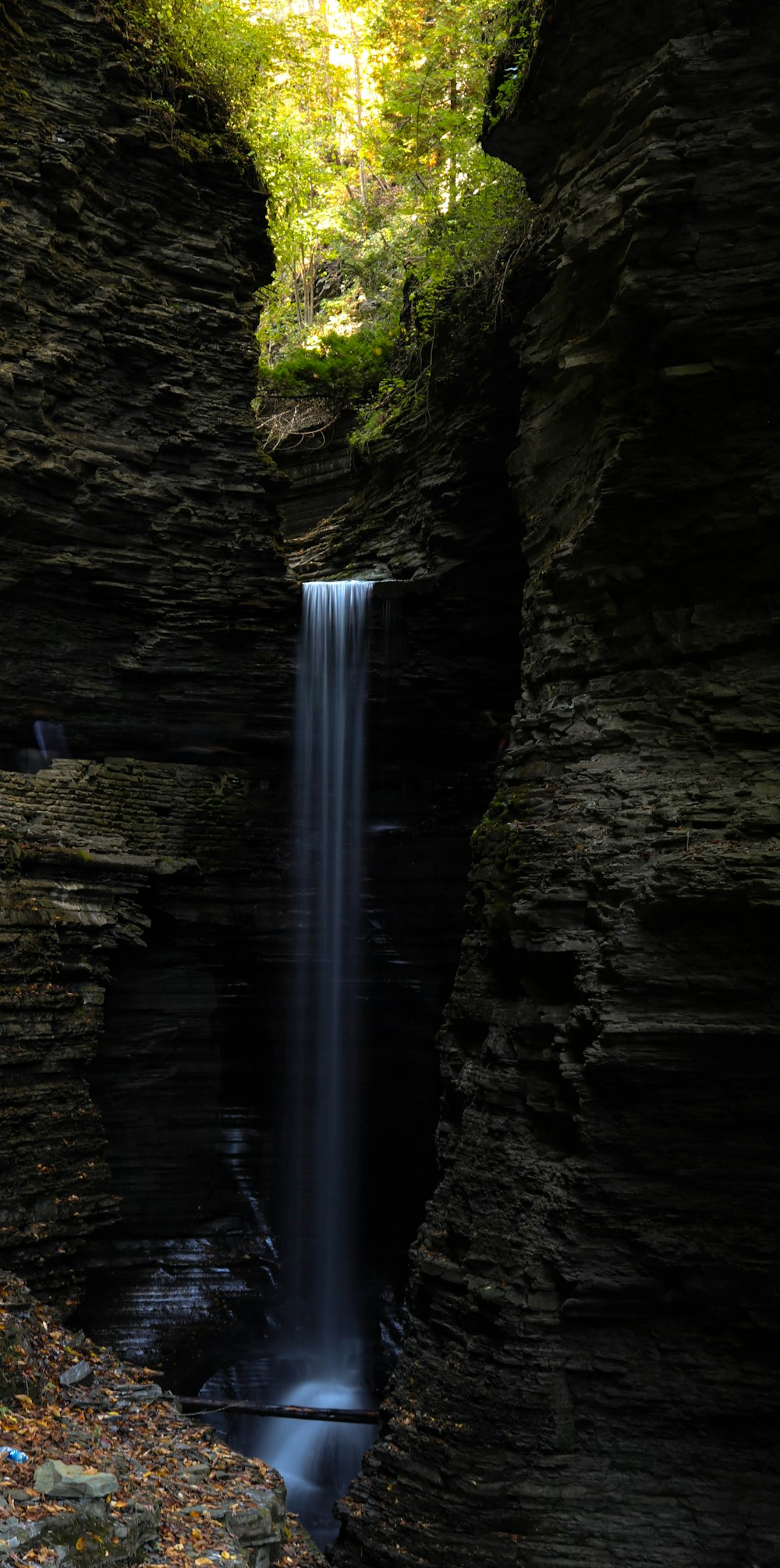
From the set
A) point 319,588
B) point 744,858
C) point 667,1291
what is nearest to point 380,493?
point 319,588

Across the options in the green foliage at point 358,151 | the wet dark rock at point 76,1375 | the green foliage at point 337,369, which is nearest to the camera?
the wet dark rock at point 76,1375

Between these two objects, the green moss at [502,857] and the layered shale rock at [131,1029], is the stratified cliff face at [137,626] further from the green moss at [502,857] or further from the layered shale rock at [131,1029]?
the green moss at [502,857]

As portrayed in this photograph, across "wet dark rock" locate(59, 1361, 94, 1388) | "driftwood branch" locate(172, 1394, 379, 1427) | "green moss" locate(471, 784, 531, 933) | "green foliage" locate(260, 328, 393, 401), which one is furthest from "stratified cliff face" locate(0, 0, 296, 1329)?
"green moss" locate(471, 784, 531, 933)

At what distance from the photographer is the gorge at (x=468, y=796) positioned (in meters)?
7.20

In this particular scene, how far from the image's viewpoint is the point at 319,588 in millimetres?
14047

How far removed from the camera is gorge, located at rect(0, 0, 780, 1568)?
23.6 feet

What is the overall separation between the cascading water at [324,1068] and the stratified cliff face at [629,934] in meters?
3.15

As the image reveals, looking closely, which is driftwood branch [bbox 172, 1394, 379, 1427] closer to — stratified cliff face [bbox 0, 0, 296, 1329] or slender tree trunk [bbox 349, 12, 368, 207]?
stratified cliff face [bbox 0, 0, 296, 1329]

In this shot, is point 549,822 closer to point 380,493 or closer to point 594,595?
point 594,595

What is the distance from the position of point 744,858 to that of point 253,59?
46.4ft

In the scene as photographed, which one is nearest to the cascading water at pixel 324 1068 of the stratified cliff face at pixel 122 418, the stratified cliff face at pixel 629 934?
the stratified cliff face at pixel 122 418

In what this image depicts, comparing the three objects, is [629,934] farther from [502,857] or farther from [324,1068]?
[324,1068]

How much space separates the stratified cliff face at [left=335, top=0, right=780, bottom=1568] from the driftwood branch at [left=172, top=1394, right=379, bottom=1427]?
93.1 inches

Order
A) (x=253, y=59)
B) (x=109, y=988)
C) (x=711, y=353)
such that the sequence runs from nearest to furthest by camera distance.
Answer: (x=711, y=353) < (x=109, y=988) < (x=253, y=59)
